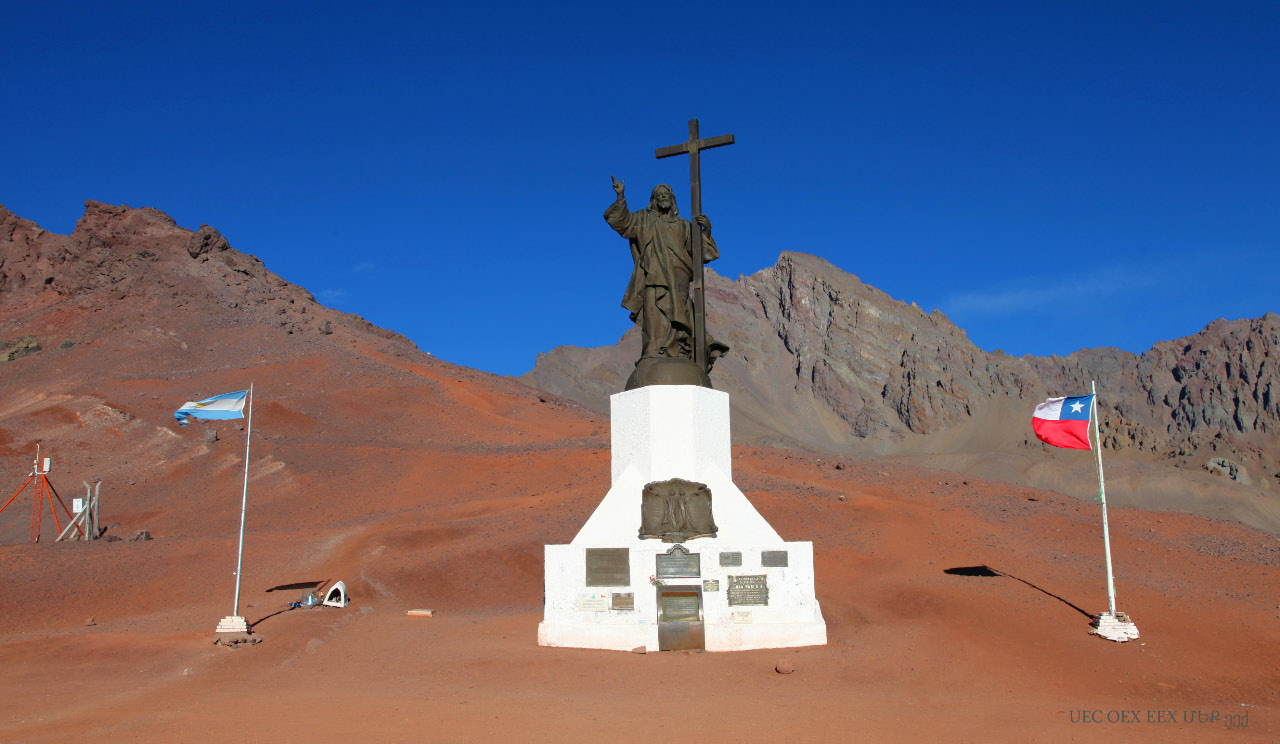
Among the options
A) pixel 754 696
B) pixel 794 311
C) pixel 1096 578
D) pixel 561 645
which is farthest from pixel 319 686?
pixel 794 311

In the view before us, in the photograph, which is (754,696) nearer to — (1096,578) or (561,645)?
(561,645)

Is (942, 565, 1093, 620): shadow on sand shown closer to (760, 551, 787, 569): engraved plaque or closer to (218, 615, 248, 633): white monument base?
(760, 551, 787, 569): engraved plaque

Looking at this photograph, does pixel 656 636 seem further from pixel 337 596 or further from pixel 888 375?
pixel 888 375

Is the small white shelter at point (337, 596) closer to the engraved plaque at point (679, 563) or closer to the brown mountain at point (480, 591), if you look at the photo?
the brown mountain at point (480, 591)

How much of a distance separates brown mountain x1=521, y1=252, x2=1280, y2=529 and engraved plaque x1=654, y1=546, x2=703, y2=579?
57.9 m

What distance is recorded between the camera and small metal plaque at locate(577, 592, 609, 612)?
38.2ft

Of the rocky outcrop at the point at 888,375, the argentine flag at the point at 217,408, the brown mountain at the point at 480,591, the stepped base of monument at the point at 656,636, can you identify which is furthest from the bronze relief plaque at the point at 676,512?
the rocky outcrop at the point at 888,375

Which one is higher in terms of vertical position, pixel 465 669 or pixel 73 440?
pixel 73 440

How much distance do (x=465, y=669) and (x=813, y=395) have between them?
88606 millimetres

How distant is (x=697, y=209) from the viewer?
13.5 metres

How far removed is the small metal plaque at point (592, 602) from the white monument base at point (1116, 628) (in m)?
6.45

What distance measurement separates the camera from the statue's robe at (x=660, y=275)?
13.3 m

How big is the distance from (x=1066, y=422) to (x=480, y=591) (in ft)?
35.5

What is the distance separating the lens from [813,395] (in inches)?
3826
